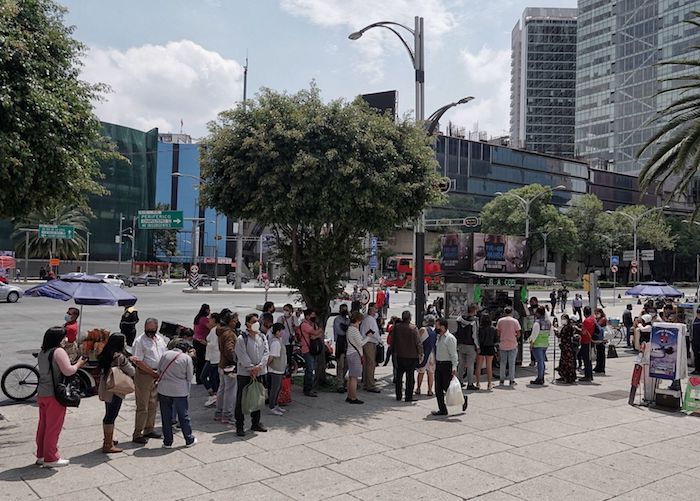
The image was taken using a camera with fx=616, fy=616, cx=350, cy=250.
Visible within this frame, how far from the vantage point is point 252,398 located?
870 centimetres

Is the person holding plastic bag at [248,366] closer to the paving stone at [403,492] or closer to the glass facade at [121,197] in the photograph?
the paving stone at [403,492]

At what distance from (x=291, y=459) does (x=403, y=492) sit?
1709 mm

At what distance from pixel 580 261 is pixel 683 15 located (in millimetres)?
50669

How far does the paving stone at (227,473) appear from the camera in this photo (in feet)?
22.1

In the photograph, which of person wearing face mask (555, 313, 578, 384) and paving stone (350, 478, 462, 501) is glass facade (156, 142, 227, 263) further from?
paving stone (350, 478, 462, 501)

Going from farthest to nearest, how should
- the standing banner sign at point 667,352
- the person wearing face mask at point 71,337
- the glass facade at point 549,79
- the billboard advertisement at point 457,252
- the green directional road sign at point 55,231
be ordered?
the glass facade at point 549,79 → the green directional road sign at point 55,231 → the billboard advertisement at point 457,252 → the standing banner sign at point 667,352 → the person wearing face mask at point 71,337

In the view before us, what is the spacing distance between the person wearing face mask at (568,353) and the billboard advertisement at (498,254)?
3175 millimetres

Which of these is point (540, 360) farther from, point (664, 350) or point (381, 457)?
point (381, 457)

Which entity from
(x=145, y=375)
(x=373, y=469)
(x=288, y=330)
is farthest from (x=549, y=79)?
(x=373, y=469)

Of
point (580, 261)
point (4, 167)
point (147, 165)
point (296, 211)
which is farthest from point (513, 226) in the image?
point (4, 167)

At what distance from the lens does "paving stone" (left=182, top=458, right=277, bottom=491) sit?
22.1 ft

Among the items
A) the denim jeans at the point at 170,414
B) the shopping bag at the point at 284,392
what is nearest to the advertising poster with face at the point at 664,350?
the shopping bag at the point at 284,392

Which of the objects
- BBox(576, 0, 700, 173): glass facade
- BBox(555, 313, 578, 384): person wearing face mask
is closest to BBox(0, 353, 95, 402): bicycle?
BBox(555, 313, 578, 384): person wearing face mask

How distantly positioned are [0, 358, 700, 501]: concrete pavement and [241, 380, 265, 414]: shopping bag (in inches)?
16.4
